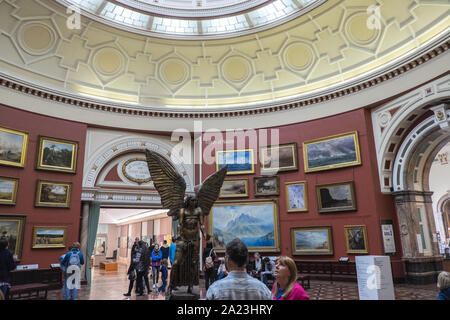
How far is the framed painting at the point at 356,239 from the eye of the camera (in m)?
12.7

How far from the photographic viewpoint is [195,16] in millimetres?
14844

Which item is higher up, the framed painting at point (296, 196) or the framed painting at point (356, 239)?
the framed painting at point (296, 196)

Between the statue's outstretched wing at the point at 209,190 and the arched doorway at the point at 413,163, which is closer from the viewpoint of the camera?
the statue's outstretched wing at the point at 209,190

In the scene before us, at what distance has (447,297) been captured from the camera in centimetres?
432

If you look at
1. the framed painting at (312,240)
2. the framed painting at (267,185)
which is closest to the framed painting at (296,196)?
the framed painting at (267,185)

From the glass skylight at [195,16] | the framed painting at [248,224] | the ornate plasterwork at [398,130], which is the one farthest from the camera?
the framed painting at [248,224]

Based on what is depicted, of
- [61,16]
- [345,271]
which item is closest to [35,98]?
[61,16]

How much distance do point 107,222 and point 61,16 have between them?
1822 centimetres

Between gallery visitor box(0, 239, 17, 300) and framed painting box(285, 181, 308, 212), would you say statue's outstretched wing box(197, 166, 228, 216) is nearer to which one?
gallery visitor box(0, 239, 17, 300)

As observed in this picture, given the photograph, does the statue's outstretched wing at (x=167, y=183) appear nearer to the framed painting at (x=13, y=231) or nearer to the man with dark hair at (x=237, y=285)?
the man with dark hair at (x=237, y=285)

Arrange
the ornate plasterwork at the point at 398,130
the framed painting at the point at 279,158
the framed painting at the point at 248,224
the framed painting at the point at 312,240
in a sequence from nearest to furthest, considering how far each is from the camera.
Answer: the ornate plasterwork at the point at 398,130
the framed painting at the point at 312,240
the framed painting at the point at 248,224
the framed painting at the point at 279,158

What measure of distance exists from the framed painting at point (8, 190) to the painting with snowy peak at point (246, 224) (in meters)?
8.74

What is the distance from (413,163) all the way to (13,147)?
16643 mm

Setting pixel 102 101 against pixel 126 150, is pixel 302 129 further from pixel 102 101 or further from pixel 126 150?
pixel 102 101
